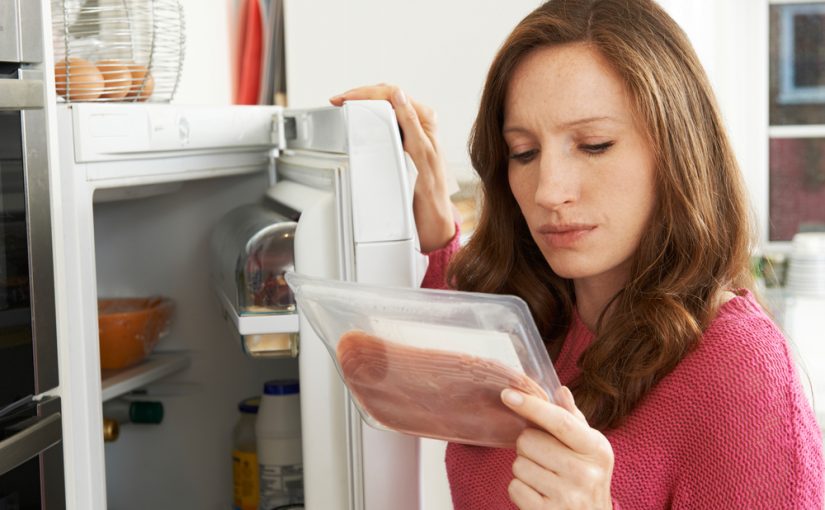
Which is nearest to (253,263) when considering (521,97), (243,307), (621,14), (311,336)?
(243,307)

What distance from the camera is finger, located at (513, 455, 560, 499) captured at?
0.88 m

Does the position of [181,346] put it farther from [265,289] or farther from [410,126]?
[410,126]

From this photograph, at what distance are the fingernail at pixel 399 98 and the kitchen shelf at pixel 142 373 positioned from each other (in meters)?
0.54

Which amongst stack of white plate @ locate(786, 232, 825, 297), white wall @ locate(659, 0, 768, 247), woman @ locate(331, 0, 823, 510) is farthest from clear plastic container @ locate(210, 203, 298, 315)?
white wall @ locate(659, 0, 768, 247)

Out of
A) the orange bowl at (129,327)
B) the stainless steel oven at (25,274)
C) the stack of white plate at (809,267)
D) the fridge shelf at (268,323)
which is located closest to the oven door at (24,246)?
the stainless steel oven at (25,274)

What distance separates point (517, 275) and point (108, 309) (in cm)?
65

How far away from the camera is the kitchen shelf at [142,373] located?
4.52ft

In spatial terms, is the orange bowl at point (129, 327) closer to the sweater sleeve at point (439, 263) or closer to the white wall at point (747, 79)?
the sweater sleeve at point (439, 263)

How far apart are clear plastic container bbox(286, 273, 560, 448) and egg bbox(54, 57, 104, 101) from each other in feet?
1.74

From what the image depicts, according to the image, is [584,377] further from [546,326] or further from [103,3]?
[103,3]

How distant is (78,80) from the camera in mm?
1263

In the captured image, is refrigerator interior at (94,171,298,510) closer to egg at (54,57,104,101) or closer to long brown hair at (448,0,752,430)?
egg at (54,57,104,101)

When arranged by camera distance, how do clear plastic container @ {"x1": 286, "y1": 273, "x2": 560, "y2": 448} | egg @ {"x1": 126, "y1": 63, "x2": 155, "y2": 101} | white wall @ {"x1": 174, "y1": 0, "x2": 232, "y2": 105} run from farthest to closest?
white wall @ {"x1": 174, "y1": 0, "x2": 232, "y2": 105}, egg @ {"x1": 126, "y1": 63, "x2": 155, "y2": 101}, clear plastic container @ {"x1": 286, "y1": 273, "x2": 560, "y2": 448}

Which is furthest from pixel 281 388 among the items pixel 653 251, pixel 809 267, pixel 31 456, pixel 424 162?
pixel 809 267
